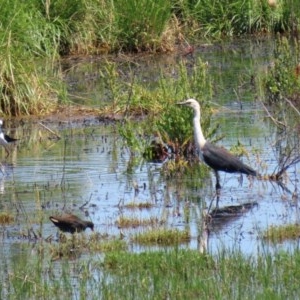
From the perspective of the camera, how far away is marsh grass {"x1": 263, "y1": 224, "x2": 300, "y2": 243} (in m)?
10.8

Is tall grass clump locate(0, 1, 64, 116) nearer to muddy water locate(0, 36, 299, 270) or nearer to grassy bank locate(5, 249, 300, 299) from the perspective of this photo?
muddy water locate(0, 36, 299, 270)

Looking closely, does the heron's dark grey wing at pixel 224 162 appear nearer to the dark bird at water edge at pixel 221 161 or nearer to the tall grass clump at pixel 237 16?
the dark bird at water edge at pixel 221 161

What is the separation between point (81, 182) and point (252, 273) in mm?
5101

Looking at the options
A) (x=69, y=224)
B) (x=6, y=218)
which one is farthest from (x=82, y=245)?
(x=6, y=218)

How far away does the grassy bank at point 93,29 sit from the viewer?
730 inches

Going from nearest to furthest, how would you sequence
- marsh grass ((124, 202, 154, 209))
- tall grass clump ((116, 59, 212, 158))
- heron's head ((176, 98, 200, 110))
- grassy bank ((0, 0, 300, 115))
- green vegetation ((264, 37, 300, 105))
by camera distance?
1. marsh grass ((124, 202, 154, 209))
2. heron's head ((176, 98, 200, 110))
3. tall grass clump ((116, 59, 212, 158))
4. green vegetation ((264, 37, 300, 105))
5. grassy bank ((0, 0, 300, 115))

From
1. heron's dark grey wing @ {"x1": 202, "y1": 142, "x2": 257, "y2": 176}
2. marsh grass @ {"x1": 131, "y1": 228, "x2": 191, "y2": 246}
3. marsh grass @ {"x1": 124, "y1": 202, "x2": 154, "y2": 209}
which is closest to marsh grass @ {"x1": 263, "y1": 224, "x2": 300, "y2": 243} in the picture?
marsh grass @ {"x1": 131, "y1": 228, "x2": 191, "y2": 246}

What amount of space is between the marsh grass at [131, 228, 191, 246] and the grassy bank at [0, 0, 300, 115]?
24.8 ft

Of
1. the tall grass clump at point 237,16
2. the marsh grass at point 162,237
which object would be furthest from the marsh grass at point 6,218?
the tall grass clump at point 237,16

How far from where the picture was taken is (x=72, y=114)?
18.9m

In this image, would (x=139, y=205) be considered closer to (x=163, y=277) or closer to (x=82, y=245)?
(x=82, y=245)

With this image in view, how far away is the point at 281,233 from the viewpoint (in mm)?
10875

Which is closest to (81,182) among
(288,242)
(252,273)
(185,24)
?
(288,242)

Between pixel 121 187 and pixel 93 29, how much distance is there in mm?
10934
